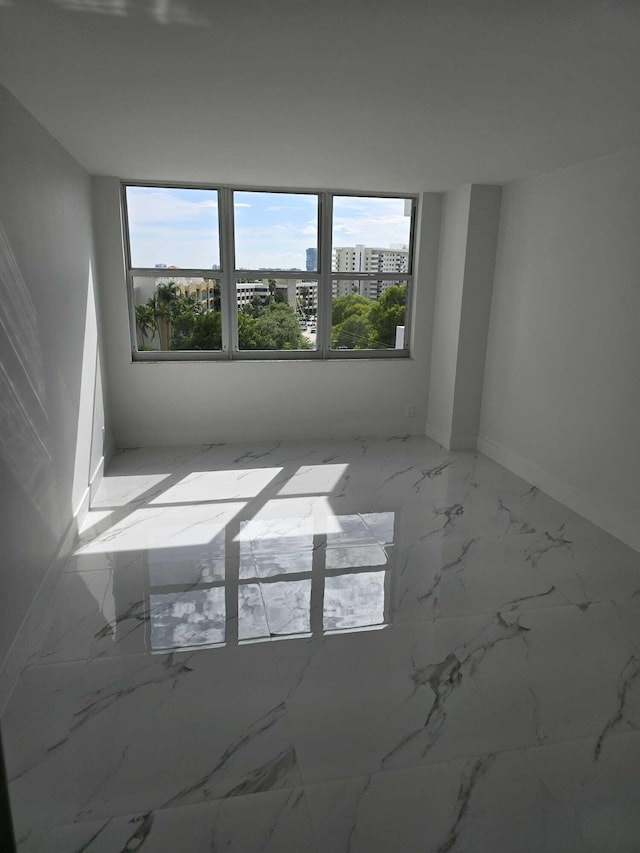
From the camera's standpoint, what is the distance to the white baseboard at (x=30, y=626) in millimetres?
2184

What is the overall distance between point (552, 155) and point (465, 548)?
2448 mm

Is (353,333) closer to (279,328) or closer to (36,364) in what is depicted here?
(279,328)

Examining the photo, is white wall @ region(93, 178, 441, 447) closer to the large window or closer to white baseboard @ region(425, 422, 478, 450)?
the large window

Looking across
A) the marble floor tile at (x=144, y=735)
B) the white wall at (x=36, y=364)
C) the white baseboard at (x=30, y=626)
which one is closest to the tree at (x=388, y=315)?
the white wall at (x=36, y=364)

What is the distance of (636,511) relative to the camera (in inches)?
135

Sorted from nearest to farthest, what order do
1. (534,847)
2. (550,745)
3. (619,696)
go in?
(534,847) → (550,745) → (619,696)

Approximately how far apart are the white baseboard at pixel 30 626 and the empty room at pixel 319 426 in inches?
0.7

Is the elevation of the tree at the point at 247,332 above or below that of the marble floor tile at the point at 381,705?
above

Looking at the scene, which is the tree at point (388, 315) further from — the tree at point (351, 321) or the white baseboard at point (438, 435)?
the white baseboard at point (438, 435)

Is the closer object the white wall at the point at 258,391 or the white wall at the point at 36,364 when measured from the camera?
the white wall at the point at 36,364

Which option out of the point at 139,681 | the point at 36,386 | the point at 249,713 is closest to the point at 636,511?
the point at 249,713

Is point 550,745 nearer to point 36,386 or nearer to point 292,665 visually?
point 292,665

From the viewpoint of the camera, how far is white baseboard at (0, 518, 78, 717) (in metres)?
2.18

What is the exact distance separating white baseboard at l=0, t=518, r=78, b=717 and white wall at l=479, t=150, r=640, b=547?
321 cm
